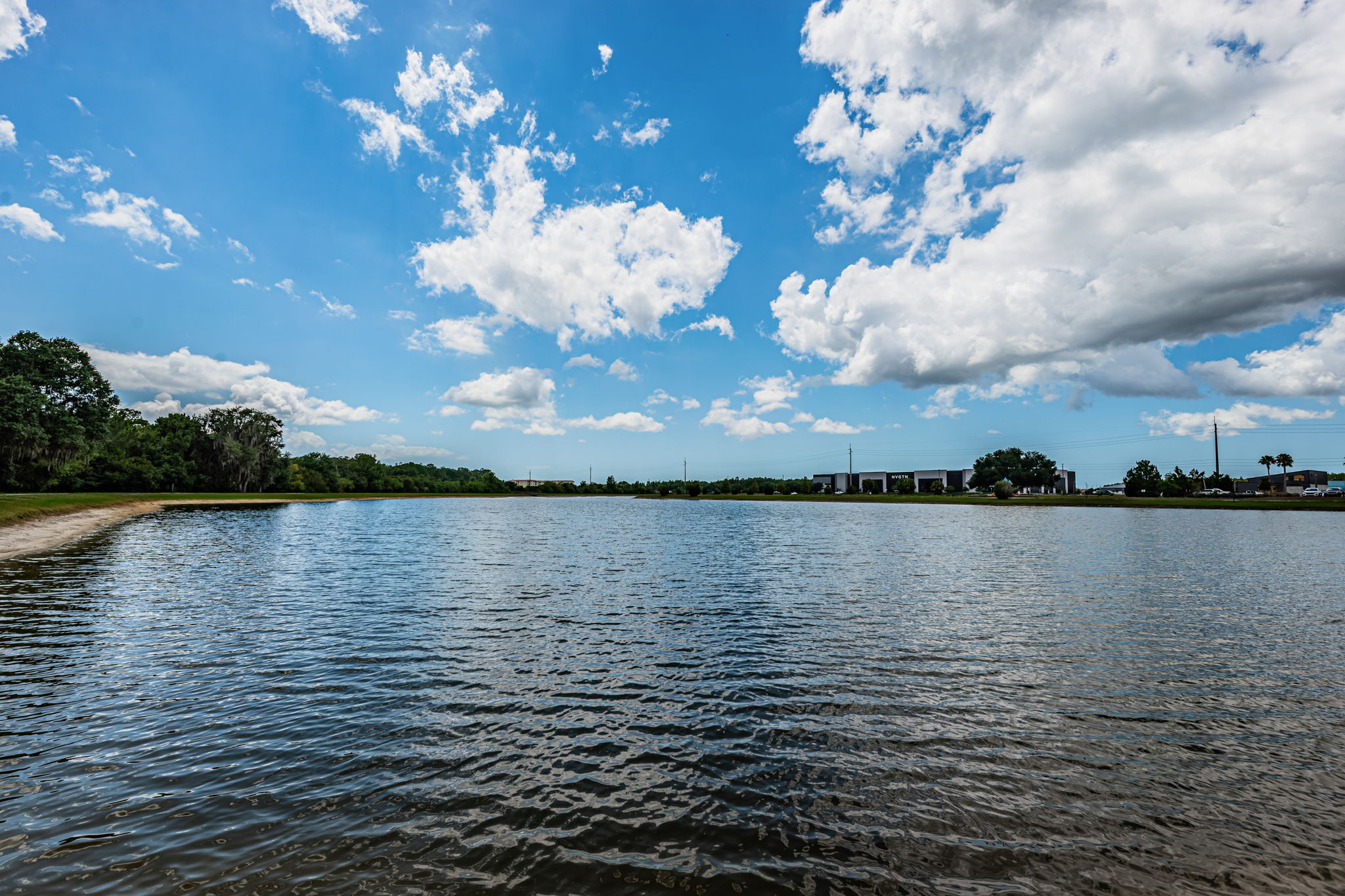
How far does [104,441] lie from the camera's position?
310ft

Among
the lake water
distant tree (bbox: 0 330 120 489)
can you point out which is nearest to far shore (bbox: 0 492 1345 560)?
distant tree (bbox: 0 330 120 489)

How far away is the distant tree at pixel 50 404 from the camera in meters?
74.2

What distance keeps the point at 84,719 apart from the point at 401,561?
26.4 m

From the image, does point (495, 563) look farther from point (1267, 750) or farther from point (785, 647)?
point (1267, 750)

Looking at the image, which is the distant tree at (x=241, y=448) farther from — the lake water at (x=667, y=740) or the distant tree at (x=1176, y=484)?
the distant tree at (x=1176, y=484)

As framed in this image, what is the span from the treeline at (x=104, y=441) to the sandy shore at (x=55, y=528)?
1261 cm

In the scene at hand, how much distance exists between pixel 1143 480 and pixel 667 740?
222 meters

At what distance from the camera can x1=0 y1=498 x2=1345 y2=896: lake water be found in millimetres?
7594

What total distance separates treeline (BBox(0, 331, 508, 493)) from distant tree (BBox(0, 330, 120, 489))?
12cm

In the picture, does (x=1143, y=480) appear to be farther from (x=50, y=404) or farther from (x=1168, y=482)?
(x=50, y=404)

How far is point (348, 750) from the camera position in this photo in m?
10.8

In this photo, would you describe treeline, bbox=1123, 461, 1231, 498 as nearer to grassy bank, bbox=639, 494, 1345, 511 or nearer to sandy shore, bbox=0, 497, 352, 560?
grassy bank, bbox=639, 494, 1345, 511

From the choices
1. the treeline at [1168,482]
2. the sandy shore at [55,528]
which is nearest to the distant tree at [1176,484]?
the treeline at [1168,482]

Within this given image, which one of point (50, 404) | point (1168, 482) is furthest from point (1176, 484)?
point (50, 404)
